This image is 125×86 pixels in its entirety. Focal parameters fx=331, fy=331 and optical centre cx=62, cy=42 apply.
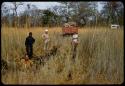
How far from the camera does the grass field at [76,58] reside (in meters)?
3.19

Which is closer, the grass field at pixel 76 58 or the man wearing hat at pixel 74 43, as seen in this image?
the grass field at pixel 76 58

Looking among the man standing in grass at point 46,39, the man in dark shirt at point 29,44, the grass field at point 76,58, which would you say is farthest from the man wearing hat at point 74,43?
the man in dark shirt at point 29,44

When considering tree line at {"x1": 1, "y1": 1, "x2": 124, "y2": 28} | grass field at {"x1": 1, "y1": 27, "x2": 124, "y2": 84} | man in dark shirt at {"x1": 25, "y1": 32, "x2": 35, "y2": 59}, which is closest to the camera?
grass field at {"x1": 1, "y1": 27, "x2": 124, "y2": 84}

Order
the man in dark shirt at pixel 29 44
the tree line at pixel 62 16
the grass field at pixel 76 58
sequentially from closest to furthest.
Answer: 1. the grass field at pixel 76 58
2. the man in dark shirt at pixel 29 44
3. the tree line at pixel 62 16

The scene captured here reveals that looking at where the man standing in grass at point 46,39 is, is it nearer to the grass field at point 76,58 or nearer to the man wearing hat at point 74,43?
the grass field at point 76,58

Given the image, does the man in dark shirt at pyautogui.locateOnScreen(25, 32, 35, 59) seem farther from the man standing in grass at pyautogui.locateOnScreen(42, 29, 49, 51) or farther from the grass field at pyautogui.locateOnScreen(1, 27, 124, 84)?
the man standing in grass at pyautogui.locateOnScreen(42, 29, 49, 51)

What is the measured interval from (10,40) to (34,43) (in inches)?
12.8

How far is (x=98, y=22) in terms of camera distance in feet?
14.3

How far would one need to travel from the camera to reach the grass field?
319cm

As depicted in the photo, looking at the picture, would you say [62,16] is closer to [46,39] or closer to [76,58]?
[46,39]

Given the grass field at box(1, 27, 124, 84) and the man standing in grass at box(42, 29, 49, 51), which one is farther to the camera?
the man standing in grass at box(42, 29, 49, 51)

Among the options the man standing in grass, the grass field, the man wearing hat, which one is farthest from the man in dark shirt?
the man wearing hat

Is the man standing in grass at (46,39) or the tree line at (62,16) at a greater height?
the tree line at (62,16)

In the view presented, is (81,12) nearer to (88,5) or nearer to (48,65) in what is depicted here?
(88,5)
